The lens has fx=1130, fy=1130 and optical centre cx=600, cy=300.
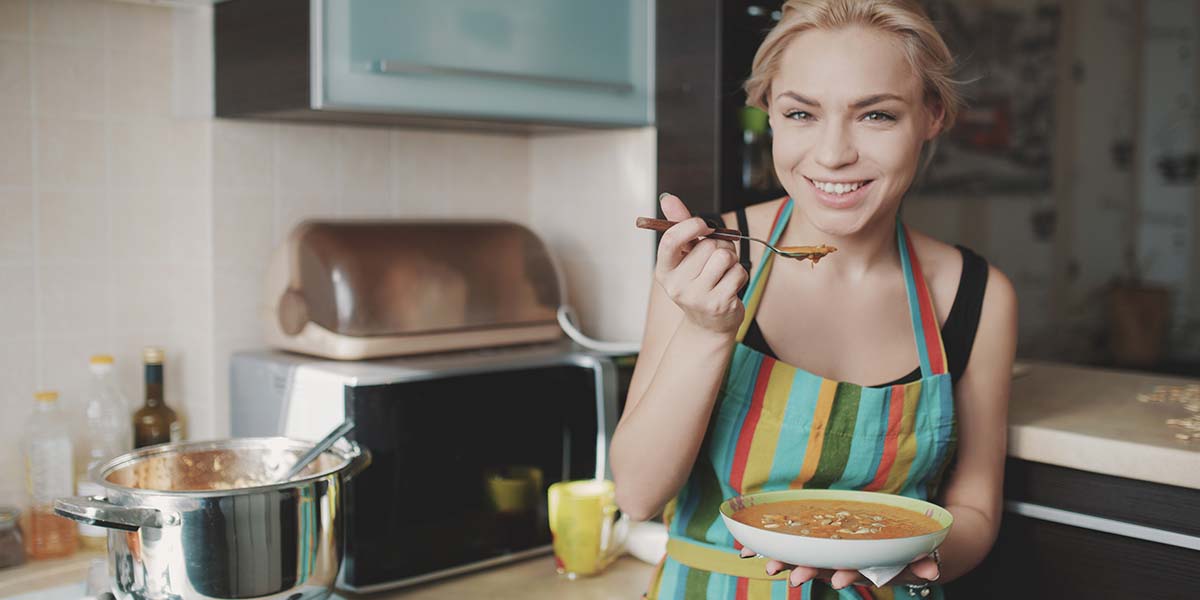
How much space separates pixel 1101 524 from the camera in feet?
4.39

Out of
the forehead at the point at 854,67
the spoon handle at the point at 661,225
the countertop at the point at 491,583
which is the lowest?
the countertop at the point at 491,583

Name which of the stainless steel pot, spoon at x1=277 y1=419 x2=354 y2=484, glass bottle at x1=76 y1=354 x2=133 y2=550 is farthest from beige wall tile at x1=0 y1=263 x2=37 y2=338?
spoon at x1=277 y1=419 x2=354 y2=484

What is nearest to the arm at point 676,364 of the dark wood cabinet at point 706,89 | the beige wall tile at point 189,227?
the dark wood cabinet at point 706,89

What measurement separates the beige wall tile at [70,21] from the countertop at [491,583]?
0.75 m

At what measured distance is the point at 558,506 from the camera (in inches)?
62.3

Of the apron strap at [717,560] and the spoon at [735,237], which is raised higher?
the spoon at [735,237]

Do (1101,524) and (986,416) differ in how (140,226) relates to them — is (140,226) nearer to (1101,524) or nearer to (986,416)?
(986,416)

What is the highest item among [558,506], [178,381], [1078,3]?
[1078,3]

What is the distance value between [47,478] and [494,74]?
0.86 m

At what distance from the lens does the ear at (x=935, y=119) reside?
1.24 metres

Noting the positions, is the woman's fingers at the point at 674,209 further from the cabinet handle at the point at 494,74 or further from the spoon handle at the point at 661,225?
the cabinet handle at the point at 494,74

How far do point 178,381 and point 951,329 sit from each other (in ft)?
3.87

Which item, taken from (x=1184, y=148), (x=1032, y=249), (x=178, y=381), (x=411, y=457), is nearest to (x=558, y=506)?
(x=411, y=457)

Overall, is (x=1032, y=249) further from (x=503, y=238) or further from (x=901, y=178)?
(x=901, y=178)
